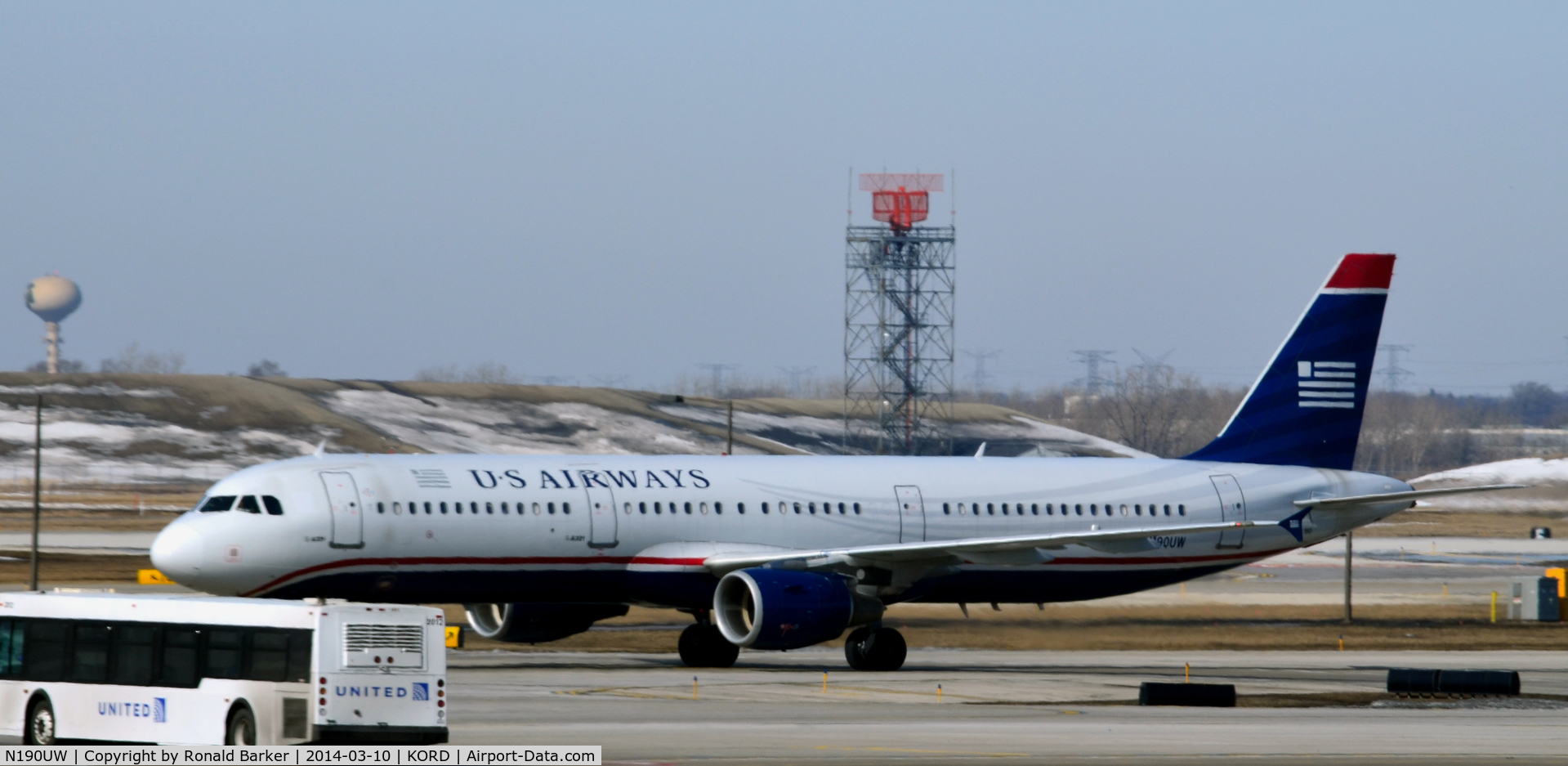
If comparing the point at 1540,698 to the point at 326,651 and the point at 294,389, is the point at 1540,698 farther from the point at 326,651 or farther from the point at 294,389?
the point at 294,389

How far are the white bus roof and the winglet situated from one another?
2703 cm

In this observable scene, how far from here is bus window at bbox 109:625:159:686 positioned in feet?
83.4

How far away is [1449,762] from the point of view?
82.5ft

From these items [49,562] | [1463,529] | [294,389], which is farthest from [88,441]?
[1463,529]

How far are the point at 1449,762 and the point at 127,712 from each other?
627 inches

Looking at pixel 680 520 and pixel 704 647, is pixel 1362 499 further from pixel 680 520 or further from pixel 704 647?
pixel 680 520

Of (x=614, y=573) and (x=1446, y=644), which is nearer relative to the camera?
(x=614, y=573)

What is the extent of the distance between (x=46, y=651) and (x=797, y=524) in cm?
1902

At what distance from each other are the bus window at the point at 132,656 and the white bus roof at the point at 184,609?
0.49ft

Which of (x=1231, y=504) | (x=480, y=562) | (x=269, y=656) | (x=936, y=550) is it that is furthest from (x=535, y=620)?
(x=269, y=656)

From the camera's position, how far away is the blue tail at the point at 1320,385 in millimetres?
48812

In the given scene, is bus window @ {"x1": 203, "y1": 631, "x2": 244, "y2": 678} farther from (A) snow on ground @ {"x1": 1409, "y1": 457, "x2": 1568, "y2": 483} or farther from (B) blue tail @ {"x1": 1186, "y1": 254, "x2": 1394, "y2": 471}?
(A) snow on ground @ {"x1": 1409, "y1": 457, "x2": 1568, "y2": 483}

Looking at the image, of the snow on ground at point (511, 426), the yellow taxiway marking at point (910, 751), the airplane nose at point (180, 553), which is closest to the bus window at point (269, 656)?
the yellow taxiway marking at point (910, 751)

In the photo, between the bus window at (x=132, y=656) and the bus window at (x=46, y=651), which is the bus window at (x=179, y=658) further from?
the bus window at (x=46, y=651)
